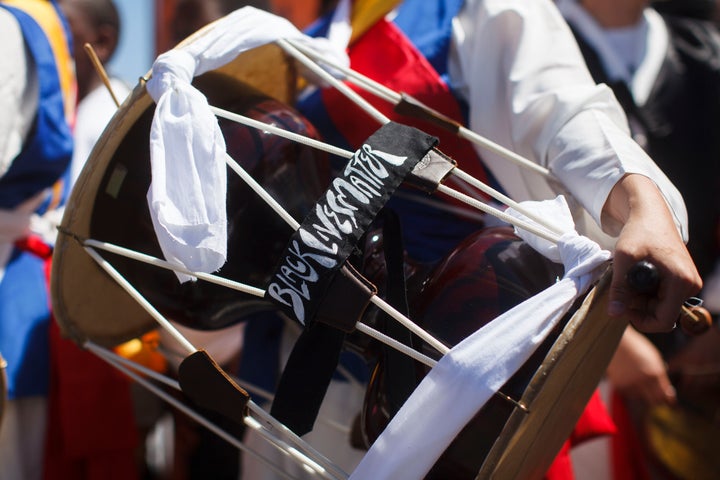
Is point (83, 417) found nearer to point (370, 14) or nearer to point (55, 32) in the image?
point (55, 32)

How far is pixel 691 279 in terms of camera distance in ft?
2.30

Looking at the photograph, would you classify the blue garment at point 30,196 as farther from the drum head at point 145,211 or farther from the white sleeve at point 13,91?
the drum head at point 145,211

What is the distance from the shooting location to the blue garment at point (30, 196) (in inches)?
47.4

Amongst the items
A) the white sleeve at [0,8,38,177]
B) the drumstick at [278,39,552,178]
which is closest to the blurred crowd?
the white sleeve at [0,8,38,177]

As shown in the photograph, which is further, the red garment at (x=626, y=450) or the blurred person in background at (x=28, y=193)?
the red garment at (x=626, y=450)

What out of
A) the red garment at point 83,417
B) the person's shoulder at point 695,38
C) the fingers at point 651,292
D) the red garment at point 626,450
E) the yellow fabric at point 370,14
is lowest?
the red garment at point 626,450

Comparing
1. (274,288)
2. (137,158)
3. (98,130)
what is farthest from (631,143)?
(98,130)

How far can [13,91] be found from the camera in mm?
1129

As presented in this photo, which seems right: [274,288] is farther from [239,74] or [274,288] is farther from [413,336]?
[239,74]

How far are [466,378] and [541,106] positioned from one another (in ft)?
1.23

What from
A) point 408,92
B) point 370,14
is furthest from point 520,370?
point 370,14

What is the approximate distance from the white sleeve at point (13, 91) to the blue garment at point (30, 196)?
0.5 inches

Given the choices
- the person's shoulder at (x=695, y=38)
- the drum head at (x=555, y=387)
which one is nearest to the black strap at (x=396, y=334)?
the drum head at (x=555, y=387)

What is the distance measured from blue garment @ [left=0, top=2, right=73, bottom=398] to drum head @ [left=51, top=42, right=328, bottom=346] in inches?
9.8
